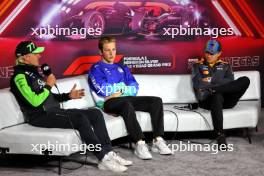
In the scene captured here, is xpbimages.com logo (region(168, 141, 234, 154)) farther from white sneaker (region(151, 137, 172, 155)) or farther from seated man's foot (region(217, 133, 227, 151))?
white sneaker (region(151, 137, 172, 155))

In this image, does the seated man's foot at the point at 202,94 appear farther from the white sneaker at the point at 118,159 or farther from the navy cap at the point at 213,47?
the white sneaker at the point at 118,159

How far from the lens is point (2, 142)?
4.28 m

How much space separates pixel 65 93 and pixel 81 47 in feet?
4.30

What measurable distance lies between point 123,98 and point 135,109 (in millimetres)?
178

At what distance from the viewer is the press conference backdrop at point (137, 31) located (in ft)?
18.8

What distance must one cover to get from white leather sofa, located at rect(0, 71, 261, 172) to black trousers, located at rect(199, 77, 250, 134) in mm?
89

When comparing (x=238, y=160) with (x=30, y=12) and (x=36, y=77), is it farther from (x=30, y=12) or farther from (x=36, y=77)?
(x=30, y=12)

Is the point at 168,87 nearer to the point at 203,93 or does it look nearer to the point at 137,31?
the point at 203,93

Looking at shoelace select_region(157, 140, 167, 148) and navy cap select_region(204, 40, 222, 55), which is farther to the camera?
navy cap select_region(204, 40, 222, 55)

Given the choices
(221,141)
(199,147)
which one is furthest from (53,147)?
(221,141)

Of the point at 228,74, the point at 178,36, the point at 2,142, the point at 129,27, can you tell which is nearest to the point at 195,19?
the point at 178,36

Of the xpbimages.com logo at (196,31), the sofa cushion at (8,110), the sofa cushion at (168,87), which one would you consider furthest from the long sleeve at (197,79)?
the sofa cushion at (8,110)

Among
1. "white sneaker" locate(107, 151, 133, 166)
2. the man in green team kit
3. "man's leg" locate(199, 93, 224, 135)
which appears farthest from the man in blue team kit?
"man's leg" locate(199, 93, 224, 135)

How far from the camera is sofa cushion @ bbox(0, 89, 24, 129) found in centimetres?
436
